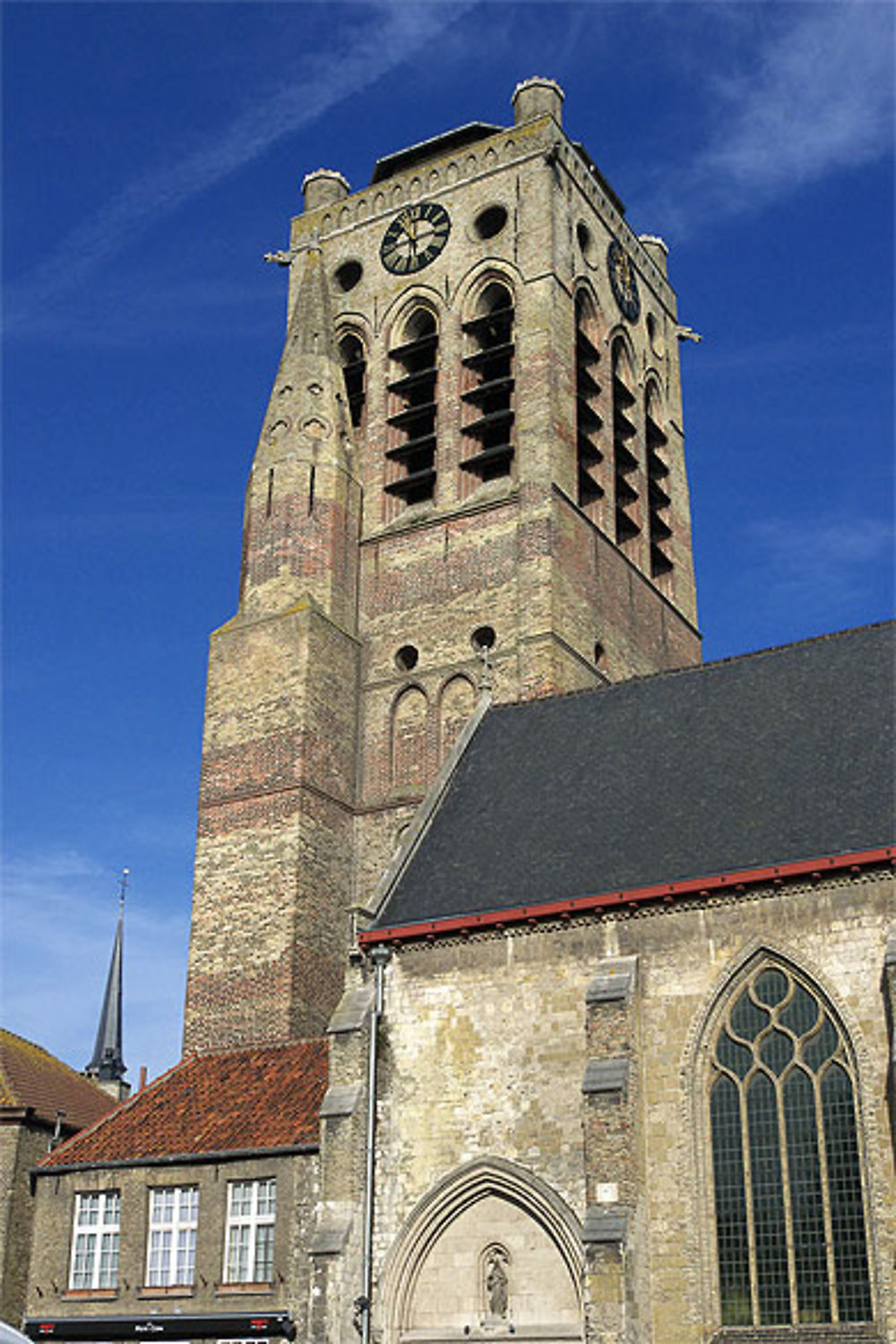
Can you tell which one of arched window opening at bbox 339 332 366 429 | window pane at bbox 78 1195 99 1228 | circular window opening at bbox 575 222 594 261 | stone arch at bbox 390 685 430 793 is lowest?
window pane at bbox 78 1195 99 1228

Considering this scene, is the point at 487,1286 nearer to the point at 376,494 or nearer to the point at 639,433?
the point at 376,494

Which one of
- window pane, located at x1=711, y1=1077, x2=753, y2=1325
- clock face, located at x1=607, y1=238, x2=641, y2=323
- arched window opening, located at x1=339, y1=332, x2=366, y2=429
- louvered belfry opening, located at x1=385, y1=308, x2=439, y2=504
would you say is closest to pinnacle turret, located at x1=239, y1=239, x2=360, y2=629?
louvered belfry opening, located at x1=385, y1=308, x2=439, y2=504

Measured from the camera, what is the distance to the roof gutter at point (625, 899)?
18328 mm

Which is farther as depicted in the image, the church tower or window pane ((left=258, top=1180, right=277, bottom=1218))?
the church tower

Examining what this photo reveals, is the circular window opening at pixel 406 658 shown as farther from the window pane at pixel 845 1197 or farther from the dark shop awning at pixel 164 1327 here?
the window pane at pixel 845 1197

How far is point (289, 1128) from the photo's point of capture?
22312 mm

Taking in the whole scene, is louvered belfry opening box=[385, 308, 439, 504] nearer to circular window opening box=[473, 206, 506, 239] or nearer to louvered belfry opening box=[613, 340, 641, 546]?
circular window opening box=[473, 206, 506, 239]

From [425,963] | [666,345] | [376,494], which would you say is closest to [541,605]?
[376,494]

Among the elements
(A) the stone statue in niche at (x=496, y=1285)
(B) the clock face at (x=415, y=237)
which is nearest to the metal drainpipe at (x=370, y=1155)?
(A) the stone statue in niche at (x=496, y=1285)

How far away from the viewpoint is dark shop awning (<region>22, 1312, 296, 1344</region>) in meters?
20.9

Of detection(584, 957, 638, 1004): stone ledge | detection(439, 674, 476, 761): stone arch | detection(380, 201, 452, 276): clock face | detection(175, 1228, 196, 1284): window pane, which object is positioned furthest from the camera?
detection(380, 201, 452, 276): clock face

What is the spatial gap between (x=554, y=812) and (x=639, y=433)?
17324 millimetres

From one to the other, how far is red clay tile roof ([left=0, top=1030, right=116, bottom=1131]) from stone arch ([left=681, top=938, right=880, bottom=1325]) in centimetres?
1181

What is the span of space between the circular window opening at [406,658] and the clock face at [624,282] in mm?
11760
